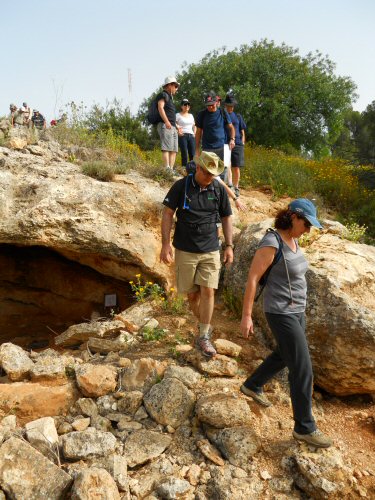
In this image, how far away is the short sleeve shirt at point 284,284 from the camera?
10.3 feet

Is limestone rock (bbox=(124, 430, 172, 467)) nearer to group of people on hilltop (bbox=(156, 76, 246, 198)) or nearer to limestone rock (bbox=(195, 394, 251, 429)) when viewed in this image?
limestone rock (bbox=(195, 394, 251, 429))

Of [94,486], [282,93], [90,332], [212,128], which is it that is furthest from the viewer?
[282,93]

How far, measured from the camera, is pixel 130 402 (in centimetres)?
378

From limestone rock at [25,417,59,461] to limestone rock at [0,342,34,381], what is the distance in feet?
3.03

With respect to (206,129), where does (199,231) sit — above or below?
below

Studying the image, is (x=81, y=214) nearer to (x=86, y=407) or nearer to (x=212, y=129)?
(x=212, y=129)

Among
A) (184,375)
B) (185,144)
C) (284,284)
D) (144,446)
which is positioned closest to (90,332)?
(184,375)

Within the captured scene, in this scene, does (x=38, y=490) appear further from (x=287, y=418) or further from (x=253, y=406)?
(x=287, y=418)

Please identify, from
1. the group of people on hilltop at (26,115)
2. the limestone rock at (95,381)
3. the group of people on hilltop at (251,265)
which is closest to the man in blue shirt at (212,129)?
the group of people on hilltop at (251,265)

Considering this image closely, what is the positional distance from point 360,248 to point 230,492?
313 cm

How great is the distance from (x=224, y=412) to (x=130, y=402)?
88 cm

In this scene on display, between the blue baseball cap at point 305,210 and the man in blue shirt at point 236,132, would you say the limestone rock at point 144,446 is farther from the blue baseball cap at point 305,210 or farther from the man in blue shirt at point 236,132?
the man in blue shirt at point 236,132

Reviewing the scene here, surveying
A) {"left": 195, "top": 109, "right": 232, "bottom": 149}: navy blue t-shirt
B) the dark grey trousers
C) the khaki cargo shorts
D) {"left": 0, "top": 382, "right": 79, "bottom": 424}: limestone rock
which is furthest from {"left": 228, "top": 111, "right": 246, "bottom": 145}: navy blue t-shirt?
{"left": 0, "top": 382, "right": 79, "bottom": 424}: limestone rock

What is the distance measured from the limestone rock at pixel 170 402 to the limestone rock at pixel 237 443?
0.36 m
